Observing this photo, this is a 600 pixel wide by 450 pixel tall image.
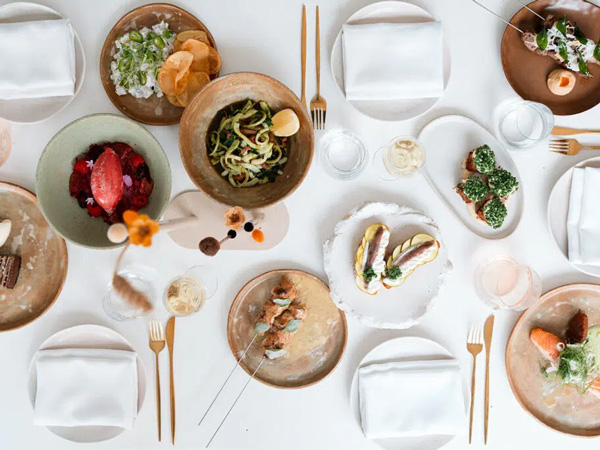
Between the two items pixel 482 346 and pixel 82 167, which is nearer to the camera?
pixel 82 167

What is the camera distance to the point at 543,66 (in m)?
1.82

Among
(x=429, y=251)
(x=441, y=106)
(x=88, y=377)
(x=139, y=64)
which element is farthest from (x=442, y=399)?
(x=139, y=64)

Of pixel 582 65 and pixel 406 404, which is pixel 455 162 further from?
pixel 406 404

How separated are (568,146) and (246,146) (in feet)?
4.03

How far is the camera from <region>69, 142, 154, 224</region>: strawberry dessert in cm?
162

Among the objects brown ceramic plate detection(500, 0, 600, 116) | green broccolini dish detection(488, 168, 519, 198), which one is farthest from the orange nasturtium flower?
brown ceramic plate detection(500, 0, 600, 116)

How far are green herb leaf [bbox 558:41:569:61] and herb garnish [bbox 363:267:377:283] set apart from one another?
1055 millimetres

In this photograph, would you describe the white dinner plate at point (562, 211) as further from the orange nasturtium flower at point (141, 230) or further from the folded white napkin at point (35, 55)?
the folded white napkin at point (35, 55)

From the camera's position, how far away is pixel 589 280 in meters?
1.85

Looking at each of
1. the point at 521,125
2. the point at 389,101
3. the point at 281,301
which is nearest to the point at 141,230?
the point at 281,301

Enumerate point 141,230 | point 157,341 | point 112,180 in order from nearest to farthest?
point 141,230
point 112,180
point 157,341

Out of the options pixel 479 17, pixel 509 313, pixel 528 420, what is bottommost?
pixel 528 420

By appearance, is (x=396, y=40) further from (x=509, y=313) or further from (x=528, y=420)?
(x=528, y=420)

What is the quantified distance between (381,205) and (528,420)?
1039mm
